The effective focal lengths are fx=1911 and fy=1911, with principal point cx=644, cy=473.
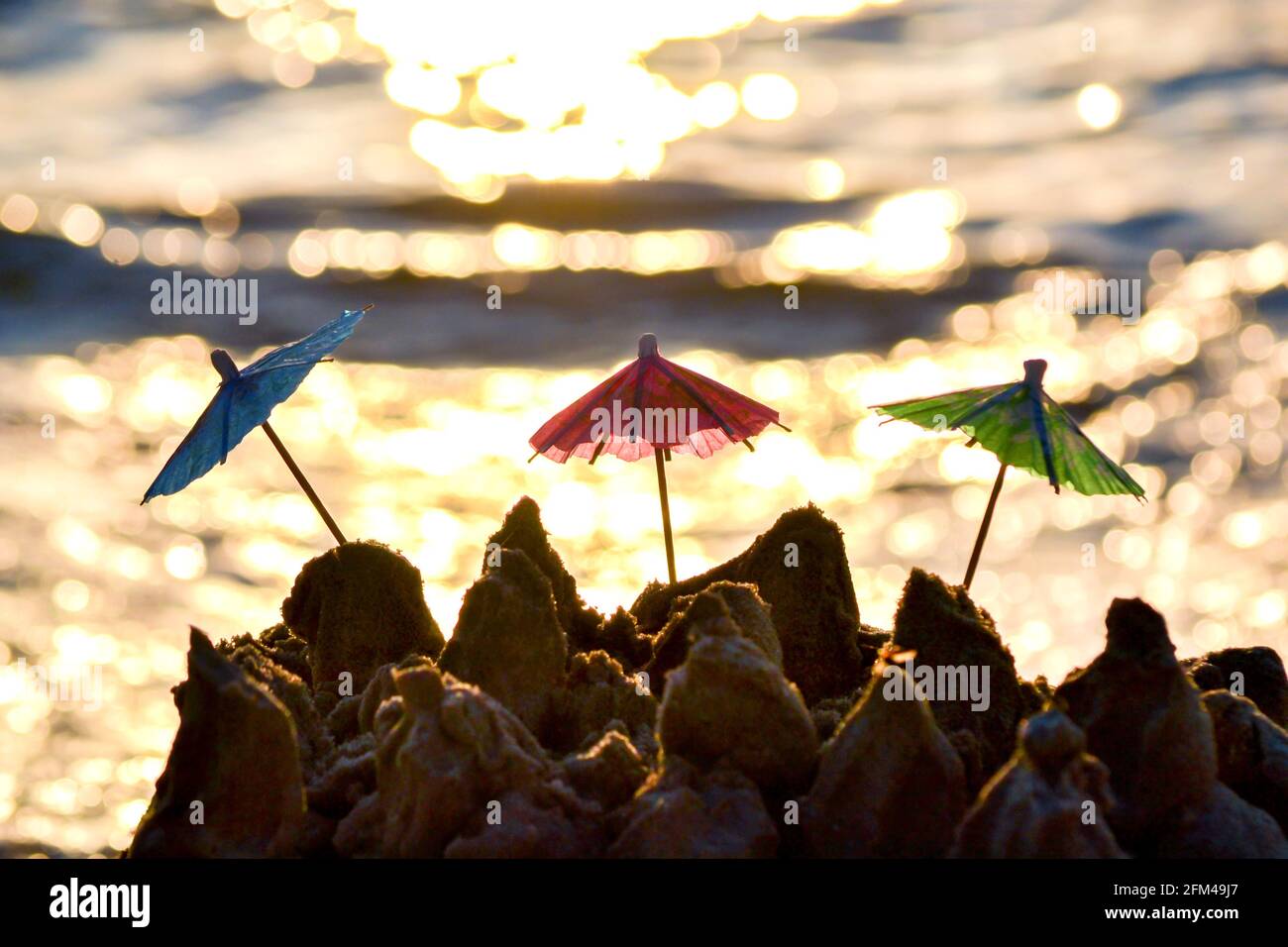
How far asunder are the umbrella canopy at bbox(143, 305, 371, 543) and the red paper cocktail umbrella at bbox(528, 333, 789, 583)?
34.1 inches

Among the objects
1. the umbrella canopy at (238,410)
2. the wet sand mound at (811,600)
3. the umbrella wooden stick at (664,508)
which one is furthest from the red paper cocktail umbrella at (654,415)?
the umbrella canopy at (238,410)

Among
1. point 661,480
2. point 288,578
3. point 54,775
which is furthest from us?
point 288,578

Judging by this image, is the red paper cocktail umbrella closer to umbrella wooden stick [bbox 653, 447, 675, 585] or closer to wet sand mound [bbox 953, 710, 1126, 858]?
umbrella wooden stick [bbox 653, 447, 675, 585]

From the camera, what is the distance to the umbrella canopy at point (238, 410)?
22.0 ft

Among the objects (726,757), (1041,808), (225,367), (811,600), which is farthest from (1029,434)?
(225,367)

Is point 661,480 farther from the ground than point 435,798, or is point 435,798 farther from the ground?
point 661,480

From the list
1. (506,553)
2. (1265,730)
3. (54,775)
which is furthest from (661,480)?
(54,775)

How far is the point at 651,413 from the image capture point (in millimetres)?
6738

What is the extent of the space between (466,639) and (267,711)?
37.6 inches

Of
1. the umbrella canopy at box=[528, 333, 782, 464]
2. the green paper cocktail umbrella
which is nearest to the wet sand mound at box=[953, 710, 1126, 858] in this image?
the green paper cocktail umbrella

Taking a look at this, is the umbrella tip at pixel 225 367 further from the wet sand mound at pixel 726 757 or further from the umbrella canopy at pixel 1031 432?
the umbrella canopy at pixel 1031 432

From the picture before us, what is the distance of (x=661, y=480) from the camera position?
6668mm

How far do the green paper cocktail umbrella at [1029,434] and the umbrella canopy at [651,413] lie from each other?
0.66m
